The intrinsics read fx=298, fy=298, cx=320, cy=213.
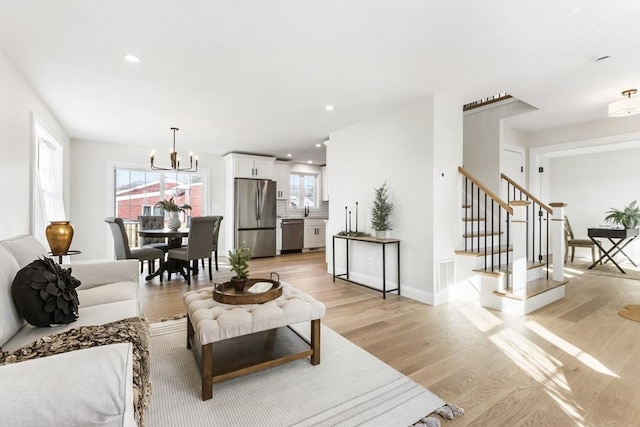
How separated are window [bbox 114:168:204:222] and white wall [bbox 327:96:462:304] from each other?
4207 mm

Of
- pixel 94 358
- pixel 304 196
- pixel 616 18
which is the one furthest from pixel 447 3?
pixel 304 196

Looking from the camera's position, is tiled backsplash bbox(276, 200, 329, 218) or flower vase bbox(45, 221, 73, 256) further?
tiled backsplash bbox(276, 200, 329, 218)

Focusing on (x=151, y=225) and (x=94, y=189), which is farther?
(x=94, y=189)

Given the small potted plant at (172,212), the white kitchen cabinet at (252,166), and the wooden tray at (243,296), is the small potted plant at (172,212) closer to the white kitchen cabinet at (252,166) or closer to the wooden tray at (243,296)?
the white kitchen cabinet at (252,166)

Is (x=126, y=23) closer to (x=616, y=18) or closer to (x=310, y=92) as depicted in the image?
(x=310, y=92)

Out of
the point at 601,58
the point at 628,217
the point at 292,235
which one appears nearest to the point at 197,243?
the point at 292,235

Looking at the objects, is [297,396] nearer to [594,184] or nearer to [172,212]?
[172,212]

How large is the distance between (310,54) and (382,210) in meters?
2.16

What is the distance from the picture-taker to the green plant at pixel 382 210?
398 cm

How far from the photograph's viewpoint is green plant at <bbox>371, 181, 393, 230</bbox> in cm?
398

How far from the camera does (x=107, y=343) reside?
1.29m

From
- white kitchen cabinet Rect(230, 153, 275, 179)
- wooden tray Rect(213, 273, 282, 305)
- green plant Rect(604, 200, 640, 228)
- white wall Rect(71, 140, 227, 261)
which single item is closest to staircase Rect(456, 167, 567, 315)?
wooden tray Rect(213, 273, 282, 305)

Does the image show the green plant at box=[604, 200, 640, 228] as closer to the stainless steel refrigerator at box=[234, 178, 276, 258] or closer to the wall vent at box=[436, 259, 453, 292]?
the wall vent at box=[436, 259, 453, 292]

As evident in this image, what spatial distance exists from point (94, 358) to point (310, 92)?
3.13 m
